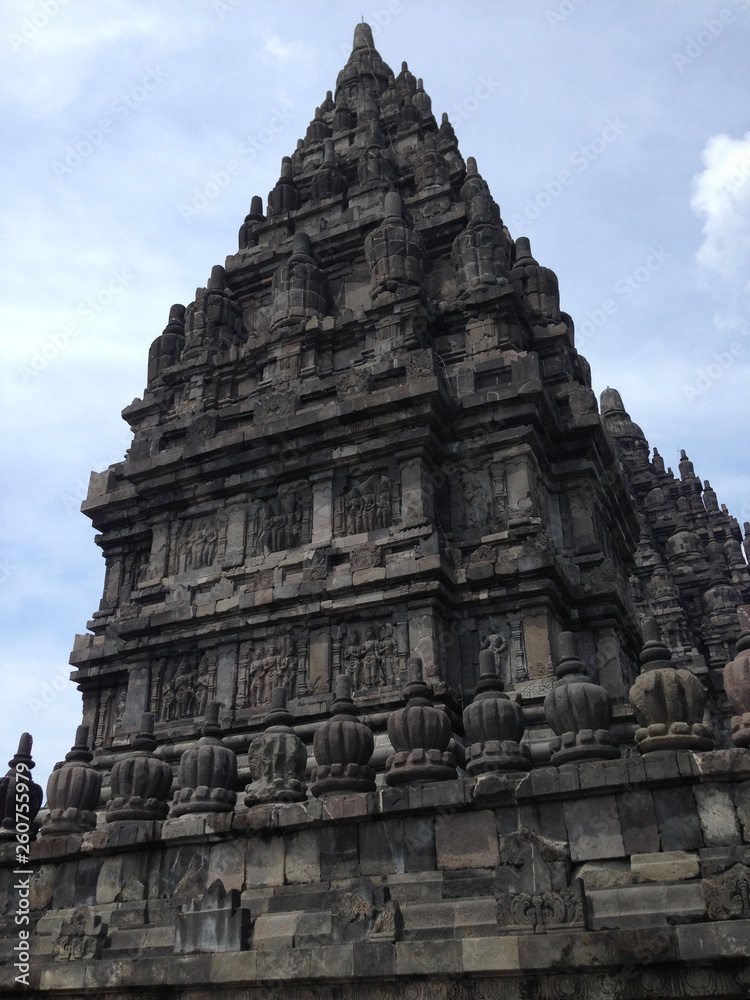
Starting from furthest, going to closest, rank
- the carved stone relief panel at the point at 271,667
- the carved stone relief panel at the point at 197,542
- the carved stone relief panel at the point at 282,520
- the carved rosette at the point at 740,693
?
1. the carved stone relief panel at the point at 197,542
2. the carved stone relief panel at the point at 282,520
3. the carved stone relief panel at the point at 271,667
4. the carved rosette at the point at 740,693

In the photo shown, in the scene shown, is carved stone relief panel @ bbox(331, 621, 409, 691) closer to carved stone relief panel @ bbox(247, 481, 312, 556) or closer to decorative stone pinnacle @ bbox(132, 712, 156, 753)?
carved stone relief panel @ bbox(247, 481, 312, 556)

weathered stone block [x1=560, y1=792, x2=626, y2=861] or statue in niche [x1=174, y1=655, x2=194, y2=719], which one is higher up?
statue in niche [x1=174, y1=655, x2=194, y2=719]

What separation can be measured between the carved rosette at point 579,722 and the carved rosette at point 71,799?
6.45m

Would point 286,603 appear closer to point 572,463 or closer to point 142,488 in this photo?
point 142,488

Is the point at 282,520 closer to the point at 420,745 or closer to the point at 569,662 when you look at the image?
the point at 420,745

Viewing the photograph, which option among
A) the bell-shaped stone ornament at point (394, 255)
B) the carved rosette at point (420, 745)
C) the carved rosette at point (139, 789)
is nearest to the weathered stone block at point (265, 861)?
the carved rosette at point (420, 745)

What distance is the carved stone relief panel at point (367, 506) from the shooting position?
17.1m

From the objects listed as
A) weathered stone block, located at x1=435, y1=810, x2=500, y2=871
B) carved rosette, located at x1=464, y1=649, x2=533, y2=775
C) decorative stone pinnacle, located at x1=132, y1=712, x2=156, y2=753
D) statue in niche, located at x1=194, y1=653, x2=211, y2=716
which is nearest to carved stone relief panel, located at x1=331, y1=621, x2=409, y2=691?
statue in niche, located at x1=194, y1=653, x2=211, y2=716

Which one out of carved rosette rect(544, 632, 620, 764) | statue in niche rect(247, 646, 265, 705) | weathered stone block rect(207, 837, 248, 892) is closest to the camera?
carved rosette rect(544, 632, 620, 764)

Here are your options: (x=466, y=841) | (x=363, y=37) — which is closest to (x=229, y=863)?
(x=466, y=841)

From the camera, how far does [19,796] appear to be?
1318 cm

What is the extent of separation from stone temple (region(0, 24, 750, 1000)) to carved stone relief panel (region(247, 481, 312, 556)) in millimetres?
72

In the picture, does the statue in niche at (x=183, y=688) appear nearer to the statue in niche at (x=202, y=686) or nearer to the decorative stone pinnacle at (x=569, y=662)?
the statue in niche at (x=202, y=686)

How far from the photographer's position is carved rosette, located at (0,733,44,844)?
42.7 feet
